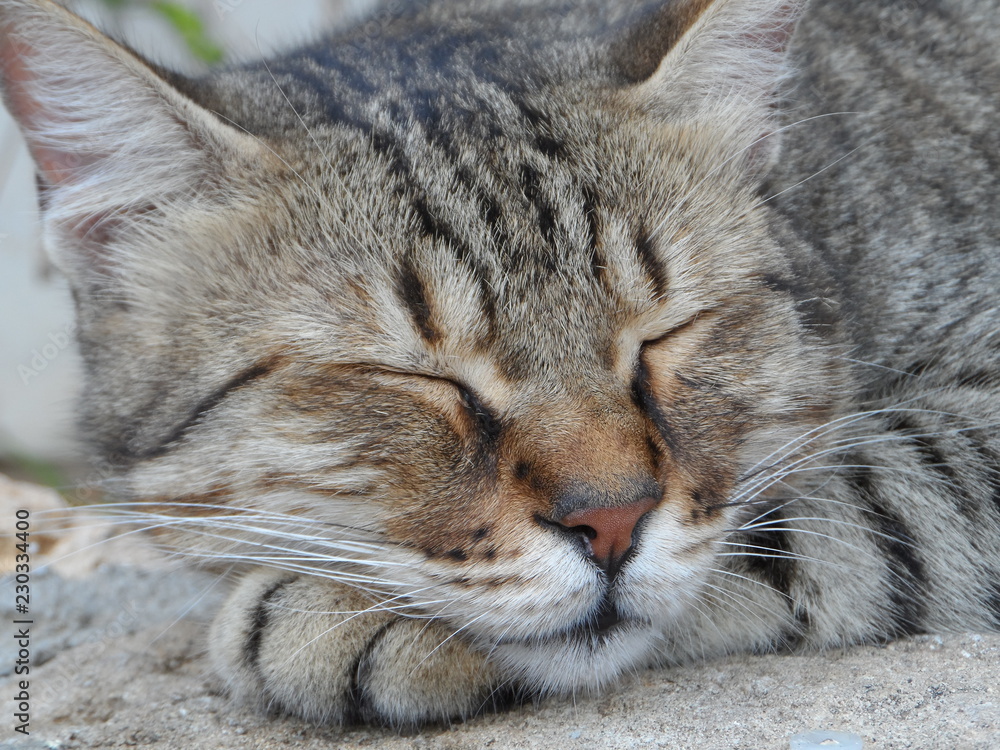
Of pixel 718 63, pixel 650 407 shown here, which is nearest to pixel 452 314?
pixel 650 407

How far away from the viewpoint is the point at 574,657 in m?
1.64

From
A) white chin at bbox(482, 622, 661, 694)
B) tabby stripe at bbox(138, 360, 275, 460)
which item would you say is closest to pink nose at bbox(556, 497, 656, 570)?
white chin at bbox(482, 622, 661, 694)

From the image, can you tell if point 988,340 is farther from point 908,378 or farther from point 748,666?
point 748,666

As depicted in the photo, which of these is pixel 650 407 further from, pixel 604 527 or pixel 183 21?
pixel 183 21

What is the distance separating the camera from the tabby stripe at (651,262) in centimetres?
178

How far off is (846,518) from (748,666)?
0.38 m

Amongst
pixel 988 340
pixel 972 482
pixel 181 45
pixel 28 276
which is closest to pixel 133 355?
pixel 972 482

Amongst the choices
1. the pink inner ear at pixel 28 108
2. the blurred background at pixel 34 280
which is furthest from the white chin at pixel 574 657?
the blurred background at pixel 34 280

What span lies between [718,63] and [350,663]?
1407mm

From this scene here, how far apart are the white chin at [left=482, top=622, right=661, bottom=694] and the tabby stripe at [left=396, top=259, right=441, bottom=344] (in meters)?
0.54

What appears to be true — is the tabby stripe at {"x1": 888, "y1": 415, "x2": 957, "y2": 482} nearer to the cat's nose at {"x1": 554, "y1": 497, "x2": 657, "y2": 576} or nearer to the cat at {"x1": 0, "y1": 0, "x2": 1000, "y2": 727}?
the cat at {"x1": 0, "y1": 0, "x2": 1000, "y2": 727}

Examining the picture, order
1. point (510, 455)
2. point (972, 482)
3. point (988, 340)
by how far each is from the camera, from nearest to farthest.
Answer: point (510, 455) < point (972, 482) < point (988, 340)

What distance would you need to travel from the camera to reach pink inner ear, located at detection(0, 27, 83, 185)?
179 cm

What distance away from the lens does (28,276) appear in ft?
15.4
